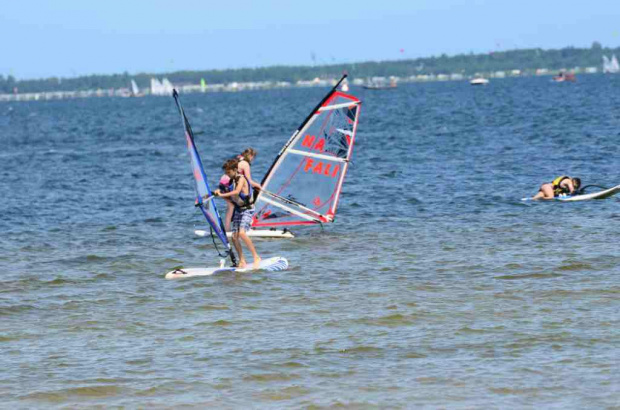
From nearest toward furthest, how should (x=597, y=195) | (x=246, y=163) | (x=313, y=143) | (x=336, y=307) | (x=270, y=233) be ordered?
(x=336, y=307) → (x=246, y=163) → (x=270, y=233) → (x=313, y=143) → (x=597, y=195)

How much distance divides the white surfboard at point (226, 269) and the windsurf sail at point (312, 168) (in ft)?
12.8

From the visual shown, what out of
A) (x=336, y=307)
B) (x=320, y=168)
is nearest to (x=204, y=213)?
(x=336, y=307)

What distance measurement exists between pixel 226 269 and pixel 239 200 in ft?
4.04

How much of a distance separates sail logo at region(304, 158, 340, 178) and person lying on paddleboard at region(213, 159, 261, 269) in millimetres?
4941

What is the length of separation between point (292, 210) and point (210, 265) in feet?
13.7

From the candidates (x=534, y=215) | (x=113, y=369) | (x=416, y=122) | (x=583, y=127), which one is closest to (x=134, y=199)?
(x=534, y=215)

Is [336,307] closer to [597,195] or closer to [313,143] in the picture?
[313,143]

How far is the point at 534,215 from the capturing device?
74.8 ft

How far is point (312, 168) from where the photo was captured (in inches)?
852

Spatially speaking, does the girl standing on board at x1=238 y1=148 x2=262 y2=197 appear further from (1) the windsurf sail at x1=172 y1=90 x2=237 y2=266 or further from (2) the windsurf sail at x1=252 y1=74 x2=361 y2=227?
(2) the windsurf sail at x1=252 y1=74 x2=361 y2=227

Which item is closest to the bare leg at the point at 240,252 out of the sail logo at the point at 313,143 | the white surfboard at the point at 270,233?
the white surfboard at the point at 270,233

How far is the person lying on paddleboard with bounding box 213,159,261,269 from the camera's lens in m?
16.1

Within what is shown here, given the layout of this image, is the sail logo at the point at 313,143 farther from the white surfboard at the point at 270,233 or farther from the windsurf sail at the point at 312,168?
the white surfboard at the point at 270,233

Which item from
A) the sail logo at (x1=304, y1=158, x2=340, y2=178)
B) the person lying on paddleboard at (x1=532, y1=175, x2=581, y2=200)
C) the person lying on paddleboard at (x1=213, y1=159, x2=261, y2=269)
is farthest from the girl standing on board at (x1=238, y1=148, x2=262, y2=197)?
the person lying on paddleboard at (x1=532, y1=175, x2=581, y2=200)
